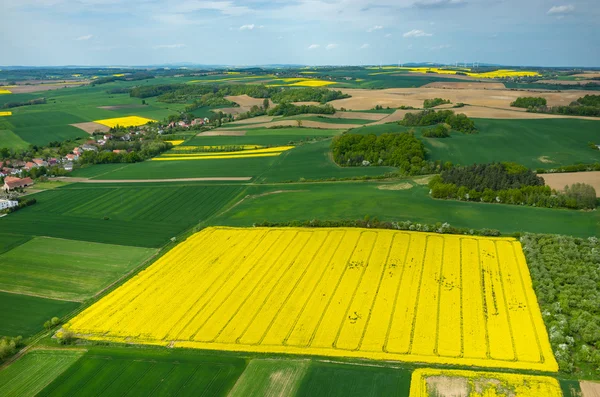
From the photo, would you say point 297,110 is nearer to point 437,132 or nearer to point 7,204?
point 437,132

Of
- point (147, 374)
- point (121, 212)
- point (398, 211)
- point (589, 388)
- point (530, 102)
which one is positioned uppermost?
point (530, 102)

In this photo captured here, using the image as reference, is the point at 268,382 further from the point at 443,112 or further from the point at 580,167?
the point at 443,112

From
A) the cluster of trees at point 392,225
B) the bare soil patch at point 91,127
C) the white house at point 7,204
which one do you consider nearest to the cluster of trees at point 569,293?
the cluster of trees at point 392,225

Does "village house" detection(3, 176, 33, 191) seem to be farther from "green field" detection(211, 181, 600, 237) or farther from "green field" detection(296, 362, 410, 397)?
"green field" detection(296, 362, 410, 397)

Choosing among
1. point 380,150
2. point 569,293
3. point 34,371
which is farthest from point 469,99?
point 34,371

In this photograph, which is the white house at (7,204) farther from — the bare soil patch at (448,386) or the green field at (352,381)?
the bare soil patch at (448,386)

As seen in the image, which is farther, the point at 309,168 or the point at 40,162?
the point at 40,162

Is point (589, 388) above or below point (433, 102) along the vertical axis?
below

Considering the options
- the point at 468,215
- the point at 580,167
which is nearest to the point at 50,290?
the point at 468,215

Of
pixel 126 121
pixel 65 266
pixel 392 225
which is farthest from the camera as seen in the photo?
pixel 126 121
